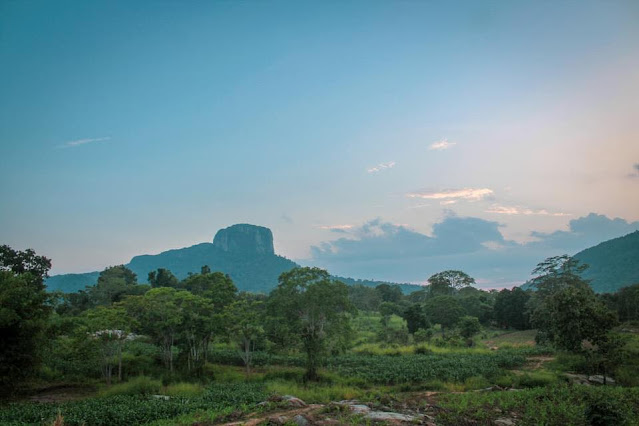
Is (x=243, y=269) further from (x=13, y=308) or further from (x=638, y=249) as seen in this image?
(x=13, y=308)

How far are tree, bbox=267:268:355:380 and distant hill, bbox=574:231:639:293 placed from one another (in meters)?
71.2

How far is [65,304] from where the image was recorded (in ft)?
143

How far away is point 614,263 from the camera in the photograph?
85438 mm

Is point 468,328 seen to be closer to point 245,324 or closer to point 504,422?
point 245,324

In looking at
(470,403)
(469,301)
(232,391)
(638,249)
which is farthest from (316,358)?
(638,249)

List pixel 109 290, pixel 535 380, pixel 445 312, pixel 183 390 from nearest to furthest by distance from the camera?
pixel 183 390 → pixel 535 380 → pixel 445 312 → pixel 109 290

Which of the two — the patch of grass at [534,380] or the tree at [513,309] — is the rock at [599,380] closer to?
the patch of grass at [534,380]

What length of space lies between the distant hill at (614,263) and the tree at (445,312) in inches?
1321

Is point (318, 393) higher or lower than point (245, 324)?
lower

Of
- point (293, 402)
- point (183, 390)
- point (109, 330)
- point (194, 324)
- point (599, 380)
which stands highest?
point (109, 330)

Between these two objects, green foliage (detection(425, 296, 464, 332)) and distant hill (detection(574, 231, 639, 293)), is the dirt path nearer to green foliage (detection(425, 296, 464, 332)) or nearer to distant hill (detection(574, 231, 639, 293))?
green foliage (detection(425, 296, 464, 332))

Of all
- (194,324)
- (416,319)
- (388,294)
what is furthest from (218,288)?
(388,294)

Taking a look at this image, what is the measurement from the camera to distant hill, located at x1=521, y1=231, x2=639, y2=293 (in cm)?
7700

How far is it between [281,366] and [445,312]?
86.1 ft
